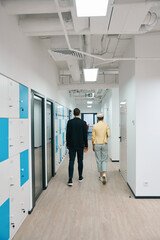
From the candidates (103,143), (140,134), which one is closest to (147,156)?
(140,134)

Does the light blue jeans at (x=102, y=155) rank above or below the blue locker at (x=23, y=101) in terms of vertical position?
below

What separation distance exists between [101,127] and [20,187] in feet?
6.85

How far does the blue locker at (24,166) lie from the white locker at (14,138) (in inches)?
7.5

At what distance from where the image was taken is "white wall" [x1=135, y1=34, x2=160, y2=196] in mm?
3121

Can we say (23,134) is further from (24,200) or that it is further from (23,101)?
(24,200)

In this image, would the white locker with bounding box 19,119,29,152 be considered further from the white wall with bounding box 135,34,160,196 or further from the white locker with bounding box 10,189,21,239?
the white wall with bounding box 135,34,160,196

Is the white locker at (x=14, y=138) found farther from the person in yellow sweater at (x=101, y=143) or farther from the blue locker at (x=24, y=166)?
the person in yellow sweater at (x=101, y=143)

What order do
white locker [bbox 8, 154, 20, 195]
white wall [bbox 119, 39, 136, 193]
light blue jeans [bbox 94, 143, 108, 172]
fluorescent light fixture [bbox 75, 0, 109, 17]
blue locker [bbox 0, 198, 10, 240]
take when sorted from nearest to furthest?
fluorescent light fixture [bbox 75, 0, 109, 17], blue locker [bbox 0, 198, 10, 240], white locker [bbox 8, 154, 20, 195], white wall [bbox 119, 39, 136, 193], light blue jeans [bbox 94, 143, 108, 172]

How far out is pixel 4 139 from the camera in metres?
1.87

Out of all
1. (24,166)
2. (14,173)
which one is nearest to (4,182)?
(14,173)

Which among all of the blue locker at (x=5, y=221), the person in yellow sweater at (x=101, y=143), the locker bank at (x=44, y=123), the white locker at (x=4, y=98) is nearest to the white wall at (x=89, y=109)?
the locker bank at (x=44, y=123)

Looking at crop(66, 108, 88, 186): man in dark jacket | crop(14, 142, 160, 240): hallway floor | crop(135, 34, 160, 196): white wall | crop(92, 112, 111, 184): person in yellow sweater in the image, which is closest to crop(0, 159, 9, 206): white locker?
crop(14, 142, 160, 240): hallway floor

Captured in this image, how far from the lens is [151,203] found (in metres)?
2.96

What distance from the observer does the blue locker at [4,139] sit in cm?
180
